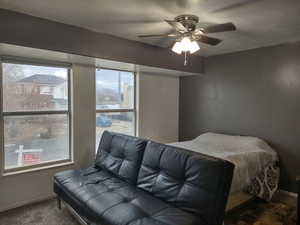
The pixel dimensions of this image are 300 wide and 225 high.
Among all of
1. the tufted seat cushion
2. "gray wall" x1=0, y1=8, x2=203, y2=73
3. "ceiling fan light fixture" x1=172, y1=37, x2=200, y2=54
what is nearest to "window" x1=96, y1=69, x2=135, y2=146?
"gray wall" x1=0, y1=8, x2=203, y2=73

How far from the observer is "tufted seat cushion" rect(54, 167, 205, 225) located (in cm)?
170

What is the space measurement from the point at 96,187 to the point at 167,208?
862mm

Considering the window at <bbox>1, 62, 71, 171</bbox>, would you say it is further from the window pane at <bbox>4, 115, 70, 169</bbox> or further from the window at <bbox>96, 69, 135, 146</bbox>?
the window at <bbox>96, 69, 135, 146</bbox>

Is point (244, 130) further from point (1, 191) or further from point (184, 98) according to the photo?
point (1, 191)

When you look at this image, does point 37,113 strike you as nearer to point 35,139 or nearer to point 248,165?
point 35,139

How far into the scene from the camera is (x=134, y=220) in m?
1.67

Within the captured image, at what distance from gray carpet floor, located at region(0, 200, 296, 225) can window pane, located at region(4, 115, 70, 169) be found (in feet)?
2.05

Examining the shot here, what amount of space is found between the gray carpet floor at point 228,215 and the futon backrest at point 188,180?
0.94 m

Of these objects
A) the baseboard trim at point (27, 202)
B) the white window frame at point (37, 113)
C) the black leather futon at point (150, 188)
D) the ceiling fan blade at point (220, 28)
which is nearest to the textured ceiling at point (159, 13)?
the ceiling fan blade at point (220, 28)

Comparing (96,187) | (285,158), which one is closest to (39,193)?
(96,187)

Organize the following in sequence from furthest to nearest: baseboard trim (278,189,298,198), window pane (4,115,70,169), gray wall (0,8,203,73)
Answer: baseboard trim (278,189,298,198)
window pane (4,115,70,169)
gray wall (0,8,203,73)

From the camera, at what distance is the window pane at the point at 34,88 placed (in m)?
2.76

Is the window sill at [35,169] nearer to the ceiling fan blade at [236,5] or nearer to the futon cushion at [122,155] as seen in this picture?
the futon cushion at [122,155]

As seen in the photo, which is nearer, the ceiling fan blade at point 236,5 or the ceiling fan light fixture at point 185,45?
the ceiling fan blade at point 236,5
